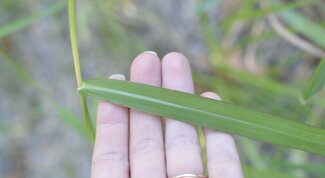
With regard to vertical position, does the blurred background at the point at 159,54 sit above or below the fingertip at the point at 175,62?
above

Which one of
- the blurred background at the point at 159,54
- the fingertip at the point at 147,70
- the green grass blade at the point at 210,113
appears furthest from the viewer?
the blurred background at the point at 159,54

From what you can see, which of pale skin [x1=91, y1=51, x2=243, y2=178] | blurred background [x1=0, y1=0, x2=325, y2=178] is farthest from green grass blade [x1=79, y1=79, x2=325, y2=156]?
blurred background [x1=0, y1=0, x2=325, y2=178]

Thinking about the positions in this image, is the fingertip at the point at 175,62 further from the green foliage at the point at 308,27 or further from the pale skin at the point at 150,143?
the green foliage at the point at 308,27

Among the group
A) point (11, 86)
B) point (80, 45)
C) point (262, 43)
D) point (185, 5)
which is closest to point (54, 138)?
point (11, 86)

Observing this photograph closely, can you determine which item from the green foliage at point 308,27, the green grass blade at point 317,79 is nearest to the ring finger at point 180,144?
the green grass blade at point 317,79

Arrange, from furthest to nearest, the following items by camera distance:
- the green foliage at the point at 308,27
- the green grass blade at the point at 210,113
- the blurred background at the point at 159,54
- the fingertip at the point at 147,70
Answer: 1. the blurred background at the point at 159,54
2. the green foliage at the point at 308,27
3. the fingertip at the point at 147,70
4. the green grass blade at the point at 210,113

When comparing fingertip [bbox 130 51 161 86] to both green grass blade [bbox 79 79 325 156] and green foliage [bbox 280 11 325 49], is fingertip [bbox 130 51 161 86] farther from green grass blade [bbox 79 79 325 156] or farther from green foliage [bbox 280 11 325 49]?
green foliage [bbox 280 11 325 49]

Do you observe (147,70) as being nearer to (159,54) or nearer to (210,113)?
(210,113)
